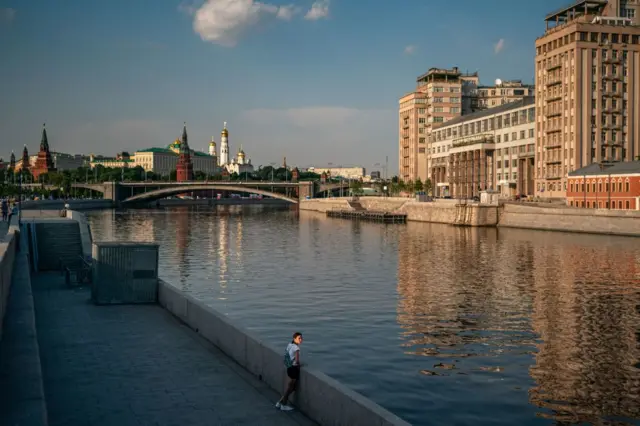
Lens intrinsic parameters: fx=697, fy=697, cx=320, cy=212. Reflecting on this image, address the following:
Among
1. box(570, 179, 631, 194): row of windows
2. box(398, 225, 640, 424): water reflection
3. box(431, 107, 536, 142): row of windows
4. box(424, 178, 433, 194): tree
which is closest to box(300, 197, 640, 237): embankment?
box(570, 179, 631, 194): row of windows

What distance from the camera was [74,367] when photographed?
1847 cm

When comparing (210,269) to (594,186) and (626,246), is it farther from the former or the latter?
(594,186)

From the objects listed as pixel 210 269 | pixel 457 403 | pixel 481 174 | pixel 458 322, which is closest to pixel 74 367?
pixel 457 403

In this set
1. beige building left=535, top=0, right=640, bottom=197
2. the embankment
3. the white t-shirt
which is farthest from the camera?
beige building left=535, top=0, right=640, bottom=197

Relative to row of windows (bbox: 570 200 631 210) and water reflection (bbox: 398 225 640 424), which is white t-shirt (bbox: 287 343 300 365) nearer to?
water reflection (bbox: 398 225 640 424)

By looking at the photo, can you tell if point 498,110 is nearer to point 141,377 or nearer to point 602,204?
point 602,204

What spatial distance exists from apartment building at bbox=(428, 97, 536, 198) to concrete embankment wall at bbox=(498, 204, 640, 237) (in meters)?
28.1

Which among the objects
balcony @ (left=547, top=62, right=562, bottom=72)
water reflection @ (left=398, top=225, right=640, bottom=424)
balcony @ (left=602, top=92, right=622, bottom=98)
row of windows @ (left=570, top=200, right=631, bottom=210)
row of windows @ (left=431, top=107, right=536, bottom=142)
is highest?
balcony @ (left=547, top=62, right=562, bottom=72)

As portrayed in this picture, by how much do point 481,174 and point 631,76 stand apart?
37080 millimetres

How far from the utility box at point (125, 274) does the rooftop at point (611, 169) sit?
73572 millimetres

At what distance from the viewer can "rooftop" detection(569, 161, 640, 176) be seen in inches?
3438

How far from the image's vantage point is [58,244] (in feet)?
142

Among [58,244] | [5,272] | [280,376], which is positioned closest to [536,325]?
[280,376]

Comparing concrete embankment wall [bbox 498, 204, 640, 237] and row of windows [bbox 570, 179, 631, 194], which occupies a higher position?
row of windows [bbox 570, 179, 631, 194]
